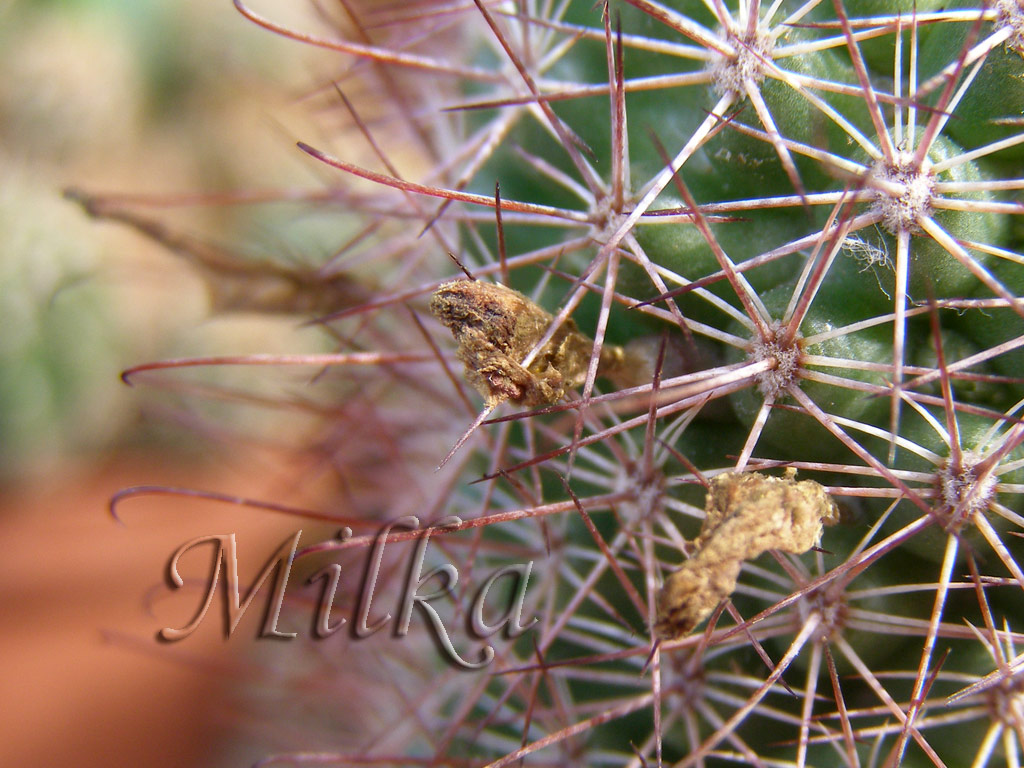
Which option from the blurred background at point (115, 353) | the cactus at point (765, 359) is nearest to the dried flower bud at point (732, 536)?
the cactus at point (765, 359)

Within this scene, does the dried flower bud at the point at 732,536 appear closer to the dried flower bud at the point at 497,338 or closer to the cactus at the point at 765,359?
the cactus at the point at 765,359

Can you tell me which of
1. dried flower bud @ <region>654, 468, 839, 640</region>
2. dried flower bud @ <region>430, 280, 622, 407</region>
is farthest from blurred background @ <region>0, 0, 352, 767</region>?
dried flower bud @ <region>654, 468, 839, 640</region>

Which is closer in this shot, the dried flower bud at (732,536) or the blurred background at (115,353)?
the dried flower bud at (732,536)

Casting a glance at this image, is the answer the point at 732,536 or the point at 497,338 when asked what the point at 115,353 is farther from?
the point at 732,536

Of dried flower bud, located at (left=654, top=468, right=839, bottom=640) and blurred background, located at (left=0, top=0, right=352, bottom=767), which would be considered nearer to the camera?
dried flower bud, located at (left=654, top=468, right=839, bottom=640)

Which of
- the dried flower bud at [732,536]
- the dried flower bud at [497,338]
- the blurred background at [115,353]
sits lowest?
the dried flower bud at [732,536]

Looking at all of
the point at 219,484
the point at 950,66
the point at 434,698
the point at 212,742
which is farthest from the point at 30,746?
the point at 950,66

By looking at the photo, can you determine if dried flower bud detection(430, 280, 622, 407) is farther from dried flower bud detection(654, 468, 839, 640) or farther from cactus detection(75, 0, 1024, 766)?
dried flower bud detection(654, 468, 839, 640)
